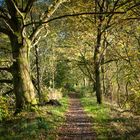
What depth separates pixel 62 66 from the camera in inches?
2324

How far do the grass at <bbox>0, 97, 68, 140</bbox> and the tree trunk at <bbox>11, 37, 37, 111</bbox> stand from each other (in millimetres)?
808

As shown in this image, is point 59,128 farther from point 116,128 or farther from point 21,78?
point 21,78

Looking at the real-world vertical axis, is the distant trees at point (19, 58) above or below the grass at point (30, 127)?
above

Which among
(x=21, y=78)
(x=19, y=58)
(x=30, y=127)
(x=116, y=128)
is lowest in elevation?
(x=116, y=128)

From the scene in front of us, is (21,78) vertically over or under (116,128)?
over

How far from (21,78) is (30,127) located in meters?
3.77

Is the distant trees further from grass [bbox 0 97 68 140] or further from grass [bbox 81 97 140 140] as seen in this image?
grass [bbox 81 97 140 140]

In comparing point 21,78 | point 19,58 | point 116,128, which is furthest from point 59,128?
point 19,58

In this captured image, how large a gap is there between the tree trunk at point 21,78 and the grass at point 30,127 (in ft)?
2.65

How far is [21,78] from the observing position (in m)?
15.3

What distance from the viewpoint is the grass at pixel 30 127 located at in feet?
36.2

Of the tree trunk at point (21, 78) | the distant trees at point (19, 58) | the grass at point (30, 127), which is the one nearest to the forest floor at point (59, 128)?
the grass at point (30, 127)

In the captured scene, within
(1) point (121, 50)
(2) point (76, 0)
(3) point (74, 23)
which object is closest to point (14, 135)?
(2) point (76, 0)

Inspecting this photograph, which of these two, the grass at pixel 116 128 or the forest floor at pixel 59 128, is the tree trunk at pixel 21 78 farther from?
the grass at pixel 116 128
